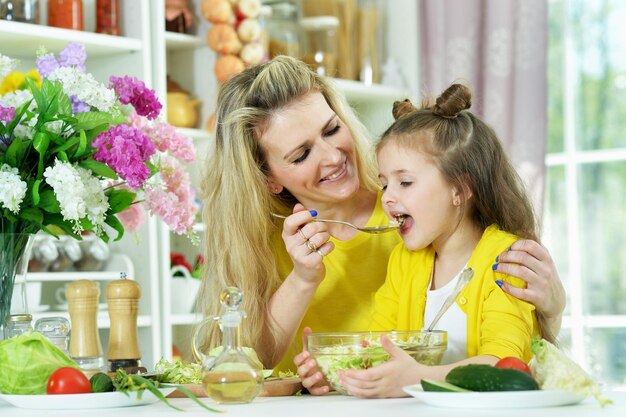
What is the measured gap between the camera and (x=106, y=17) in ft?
9.93

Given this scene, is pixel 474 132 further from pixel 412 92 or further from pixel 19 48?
pixel 412 92

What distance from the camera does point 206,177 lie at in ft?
7.14

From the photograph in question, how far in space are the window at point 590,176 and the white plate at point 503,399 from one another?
7.86 ft

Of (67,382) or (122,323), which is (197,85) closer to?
(122,323)

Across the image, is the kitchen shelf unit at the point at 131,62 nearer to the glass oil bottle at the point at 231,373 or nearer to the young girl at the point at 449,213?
the young girl at the point at 449,213

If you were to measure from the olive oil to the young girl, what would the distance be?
0.54 m

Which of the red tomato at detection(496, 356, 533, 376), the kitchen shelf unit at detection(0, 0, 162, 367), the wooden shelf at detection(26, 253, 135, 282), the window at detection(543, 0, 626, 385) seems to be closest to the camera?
the red tomato at detection(496, 356, 533, 376)

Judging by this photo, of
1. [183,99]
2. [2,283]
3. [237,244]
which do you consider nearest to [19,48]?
[183,99]

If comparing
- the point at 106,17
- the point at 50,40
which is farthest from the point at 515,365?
the point at 106,17

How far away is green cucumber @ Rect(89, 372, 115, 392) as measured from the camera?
4.25ft

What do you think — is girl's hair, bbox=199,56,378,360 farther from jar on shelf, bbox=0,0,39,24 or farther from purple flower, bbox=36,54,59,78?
jar on shelf, bbox=0,0,39,24

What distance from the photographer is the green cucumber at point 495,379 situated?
115 centimetres

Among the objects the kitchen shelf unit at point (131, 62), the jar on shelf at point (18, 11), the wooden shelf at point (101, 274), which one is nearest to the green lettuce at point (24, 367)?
the wooden shelf at point (101, 274)

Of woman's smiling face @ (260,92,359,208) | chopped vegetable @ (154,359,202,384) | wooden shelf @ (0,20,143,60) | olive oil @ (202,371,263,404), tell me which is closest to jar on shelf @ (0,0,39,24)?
wooden shelf @ (0,20,143,60)
